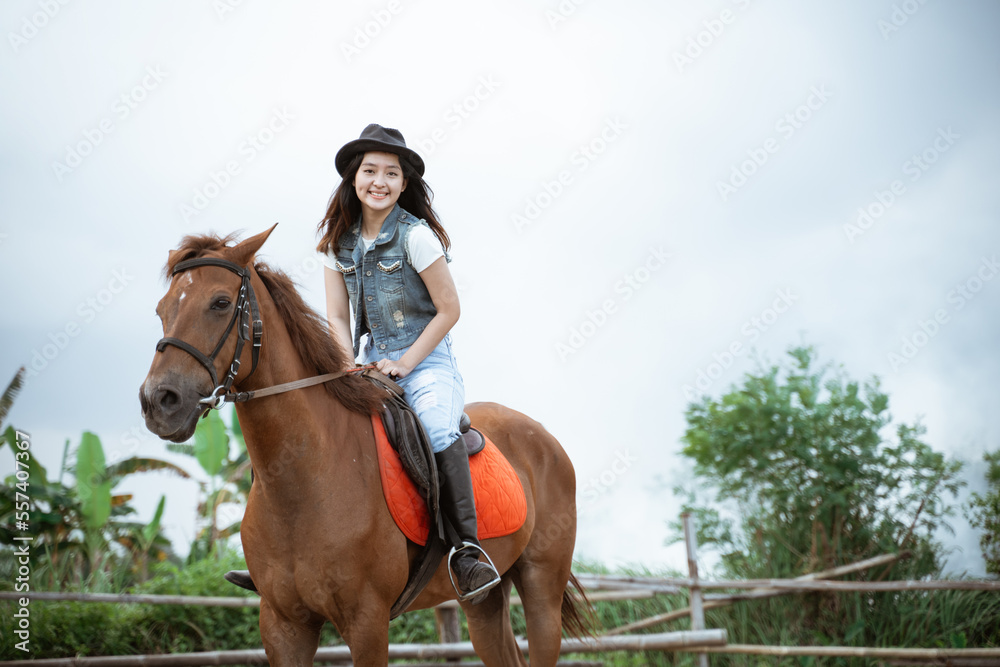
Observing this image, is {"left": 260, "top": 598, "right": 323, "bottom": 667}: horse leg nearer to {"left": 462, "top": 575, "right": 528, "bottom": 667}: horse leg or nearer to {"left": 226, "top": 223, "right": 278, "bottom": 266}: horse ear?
{"left": 462, "top": 575, "right": 528, "bottom": 667}: horse leg

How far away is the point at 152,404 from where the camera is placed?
6.94 ft

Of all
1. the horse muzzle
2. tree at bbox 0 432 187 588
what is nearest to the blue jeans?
the horse muzzle

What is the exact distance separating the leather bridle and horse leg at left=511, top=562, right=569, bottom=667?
2.00 meters

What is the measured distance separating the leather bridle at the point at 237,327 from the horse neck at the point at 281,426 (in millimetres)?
94

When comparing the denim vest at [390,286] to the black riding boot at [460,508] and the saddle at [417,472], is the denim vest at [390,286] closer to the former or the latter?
the saddle at [417,472]

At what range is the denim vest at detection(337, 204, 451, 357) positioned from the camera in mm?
3213

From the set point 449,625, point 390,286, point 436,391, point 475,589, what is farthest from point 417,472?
point 449,625

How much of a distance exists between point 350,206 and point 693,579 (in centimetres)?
540

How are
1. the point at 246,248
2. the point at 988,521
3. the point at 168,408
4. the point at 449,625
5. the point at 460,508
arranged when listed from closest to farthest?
the point at 168,408 → the point at 246,248 → the point at 460,508 → the point at 449,625 → the point at 988,521

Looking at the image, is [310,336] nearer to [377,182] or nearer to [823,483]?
[377,182]

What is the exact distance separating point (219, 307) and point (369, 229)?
1.07 metres

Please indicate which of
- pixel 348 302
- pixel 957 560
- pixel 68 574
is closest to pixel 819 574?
pixel 957 560

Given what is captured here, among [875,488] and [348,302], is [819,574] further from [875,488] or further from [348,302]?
[348,302]

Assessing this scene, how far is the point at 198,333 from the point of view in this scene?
7.44 feet
